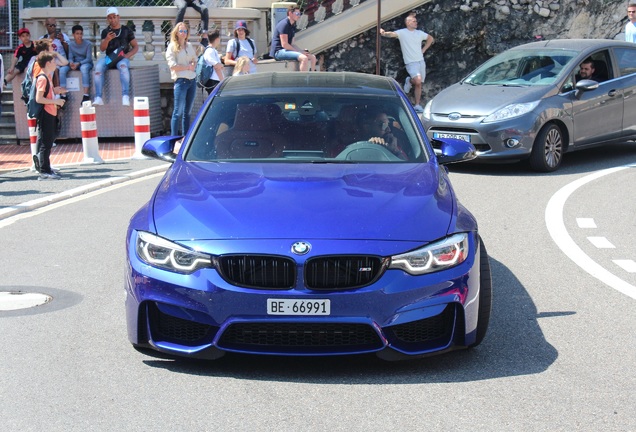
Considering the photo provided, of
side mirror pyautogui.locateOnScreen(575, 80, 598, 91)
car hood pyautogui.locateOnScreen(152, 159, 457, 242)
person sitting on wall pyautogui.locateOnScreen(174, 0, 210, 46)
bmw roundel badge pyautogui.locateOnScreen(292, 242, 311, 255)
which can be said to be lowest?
side mirror pyautogui.locateOnScreen(575, 80, 598, 91)

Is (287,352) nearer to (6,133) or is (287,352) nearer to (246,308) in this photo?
(246,308)

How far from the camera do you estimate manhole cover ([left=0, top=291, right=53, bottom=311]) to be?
7387mm

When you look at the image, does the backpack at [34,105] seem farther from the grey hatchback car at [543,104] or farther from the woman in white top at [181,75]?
the grey hatchback car at [543,104]

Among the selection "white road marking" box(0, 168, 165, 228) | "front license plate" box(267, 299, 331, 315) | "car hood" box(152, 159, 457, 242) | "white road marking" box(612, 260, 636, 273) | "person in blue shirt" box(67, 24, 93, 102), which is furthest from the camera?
"person in blue shirt" box(67, 24, 93, 102)

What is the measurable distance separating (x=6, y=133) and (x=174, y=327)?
14.3 m

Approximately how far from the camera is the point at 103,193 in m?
13.0

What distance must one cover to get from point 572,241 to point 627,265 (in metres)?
1.04

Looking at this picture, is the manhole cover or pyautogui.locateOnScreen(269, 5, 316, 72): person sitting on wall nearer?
the manhole cover

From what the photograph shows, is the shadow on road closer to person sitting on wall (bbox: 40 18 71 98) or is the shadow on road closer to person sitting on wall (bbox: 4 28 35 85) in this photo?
person sitting on wall (bbox: 40 18 71 98)

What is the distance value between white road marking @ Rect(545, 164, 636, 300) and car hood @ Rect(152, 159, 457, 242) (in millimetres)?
2002

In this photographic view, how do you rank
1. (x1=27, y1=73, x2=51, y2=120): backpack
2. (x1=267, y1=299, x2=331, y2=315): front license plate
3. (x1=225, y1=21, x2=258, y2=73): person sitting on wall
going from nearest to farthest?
(x1=267, y1=299, x2=331, y2=315): front license plate, (x1=27, y1=73, x2=51, y2=120): backpack, (x1=225, y1=21, x2=258, y2=73): person sitting on wall

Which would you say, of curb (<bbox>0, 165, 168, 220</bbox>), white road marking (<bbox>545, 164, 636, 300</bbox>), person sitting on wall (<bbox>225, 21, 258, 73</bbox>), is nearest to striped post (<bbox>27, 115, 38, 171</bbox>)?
curb (<bbox>0, 165, 168, 220</bbox>)

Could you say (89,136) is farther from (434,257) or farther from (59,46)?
(434,257)

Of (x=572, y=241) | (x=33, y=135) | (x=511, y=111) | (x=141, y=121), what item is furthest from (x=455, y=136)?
(x=33, y=135)
